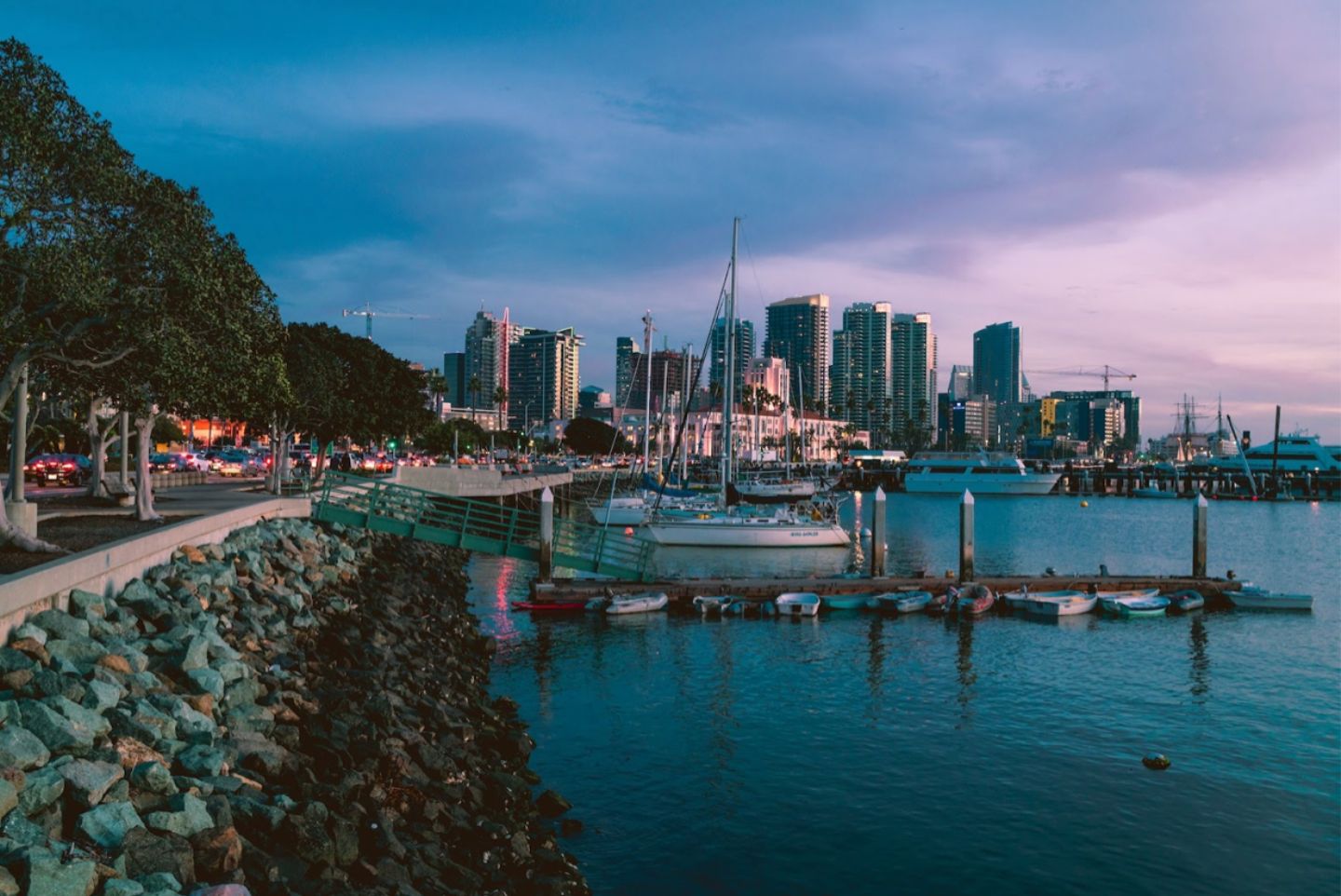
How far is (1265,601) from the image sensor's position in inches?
1547

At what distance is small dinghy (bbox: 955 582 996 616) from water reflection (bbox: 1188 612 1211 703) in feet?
23.0

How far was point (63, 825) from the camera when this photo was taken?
31.5 feet

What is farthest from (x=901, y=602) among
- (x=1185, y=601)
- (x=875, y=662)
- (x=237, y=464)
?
(x=237, y=464)

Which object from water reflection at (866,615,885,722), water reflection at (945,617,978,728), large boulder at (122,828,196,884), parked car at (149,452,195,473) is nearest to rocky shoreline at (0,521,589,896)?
large boulder at (122,828,196,884)

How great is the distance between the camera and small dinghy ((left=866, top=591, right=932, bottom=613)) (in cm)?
3644

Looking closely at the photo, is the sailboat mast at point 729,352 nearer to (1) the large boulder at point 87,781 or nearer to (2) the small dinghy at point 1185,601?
(2) the small dinghy at point 1185,601

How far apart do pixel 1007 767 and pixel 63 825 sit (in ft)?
55.6

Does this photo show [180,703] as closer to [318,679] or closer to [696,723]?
[318,679]

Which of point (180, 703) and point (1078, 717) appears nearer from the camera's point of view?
point (180, 703)

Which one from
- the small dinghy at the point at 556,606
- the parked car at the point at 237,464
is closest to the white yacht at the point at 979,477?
the parked car at the point at 237,464

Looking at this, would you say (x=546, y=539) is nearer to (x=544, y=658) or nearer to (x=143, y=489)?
(x=544, y=658)

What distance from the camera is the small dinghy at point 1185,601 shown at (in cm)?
3841

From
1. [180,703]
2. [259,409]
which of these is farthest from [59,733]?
[259,409]

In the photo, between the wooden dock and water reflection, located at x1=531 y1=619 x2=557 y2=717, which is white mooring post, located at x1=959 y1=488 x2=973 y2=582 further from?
water reflection, located at x1=531 y1=619 x2=557 y2=717
